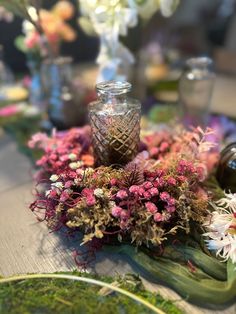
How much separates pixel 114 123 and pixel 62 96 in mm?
488

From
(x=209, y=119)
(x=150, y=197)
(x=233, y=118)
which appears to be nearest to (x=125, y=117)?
(x=150, y=197)

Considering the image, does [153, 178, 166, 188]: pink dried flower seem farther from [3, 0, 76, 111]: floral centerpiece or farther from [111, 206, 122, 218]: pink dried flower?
[3, 0, 76, 111]: floral centerpiece

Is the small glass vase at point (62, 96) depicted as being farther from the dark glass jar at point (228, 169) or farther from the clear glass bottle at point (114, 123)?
the dark glass jar at point (228, 169)

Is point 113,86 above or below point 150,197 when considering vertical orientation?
above

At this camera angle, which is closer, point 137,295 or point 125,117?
point 137,295

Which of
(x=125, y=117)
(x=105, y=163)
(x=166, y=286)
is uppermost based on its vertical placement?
(x=125, y=117)

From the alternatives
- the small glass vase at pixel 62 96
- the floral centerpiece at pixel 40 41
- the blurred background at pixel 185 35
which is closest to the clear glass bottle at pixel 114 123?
the small glass vase at pixel 62 96

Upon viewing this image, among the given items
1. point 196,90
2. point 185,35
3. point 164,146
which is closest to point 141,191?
point 164,146

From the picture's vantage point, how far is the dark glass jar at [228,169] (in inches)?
34.2

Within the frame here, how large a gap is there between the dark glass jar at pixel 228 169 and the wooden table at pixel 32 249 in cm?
34

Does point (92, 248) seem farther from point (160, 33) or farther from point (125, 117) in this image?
point (160, 33)

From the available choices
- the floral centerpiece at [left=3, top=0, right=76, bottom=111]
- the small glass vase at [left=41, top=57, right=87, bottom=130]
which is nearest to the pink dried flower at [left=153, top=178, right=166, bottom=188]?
the small glass vase at [left=41, top=57, right=87, bottom=130]

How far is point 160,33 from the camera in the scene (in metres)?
2.40

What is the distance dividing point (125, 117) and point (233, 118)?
696 mm
